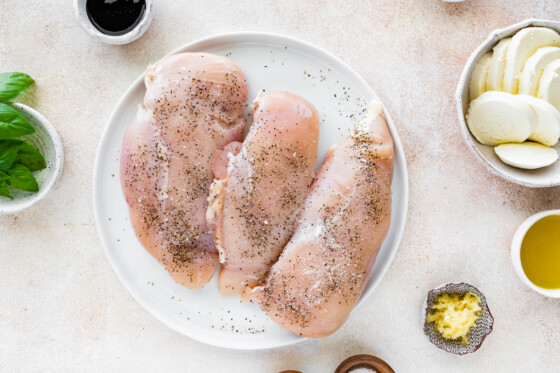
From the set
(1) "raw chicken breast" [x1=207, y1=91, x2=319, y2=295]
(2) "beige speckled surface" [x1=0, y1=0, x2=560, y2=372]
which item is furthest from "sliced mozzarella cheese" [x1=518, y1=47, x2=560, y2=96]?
(1) "raw chicken breast" [x1=207, y1=91, x2=319, y2=295]

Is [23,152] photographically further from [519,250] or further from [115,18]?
[519,250]

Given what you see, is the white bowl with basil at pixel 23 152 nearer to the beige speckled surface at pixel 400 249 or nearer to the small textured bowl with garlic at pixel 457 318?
the beige speckled surface at pixel 400 249

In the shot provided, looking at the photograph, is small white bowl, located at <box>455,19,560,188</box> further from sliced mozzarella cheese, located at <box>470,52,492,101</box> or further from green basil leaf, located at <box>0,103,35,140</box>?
green basil leaf, located at <box>0,103,35,140</box>

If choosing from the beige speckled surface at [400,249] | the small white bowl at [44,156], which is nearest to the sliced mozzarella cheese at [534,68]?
the beige speckled surface at [400,249]

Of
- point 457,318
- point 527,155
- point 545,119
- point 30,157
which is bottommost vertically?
point 457,318

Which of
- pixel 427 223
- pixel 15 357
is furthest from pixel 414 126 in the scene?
pixel 15 357

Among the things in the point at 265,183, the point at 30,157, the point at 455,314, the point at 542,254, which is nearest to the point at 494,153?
the point at 542,254
